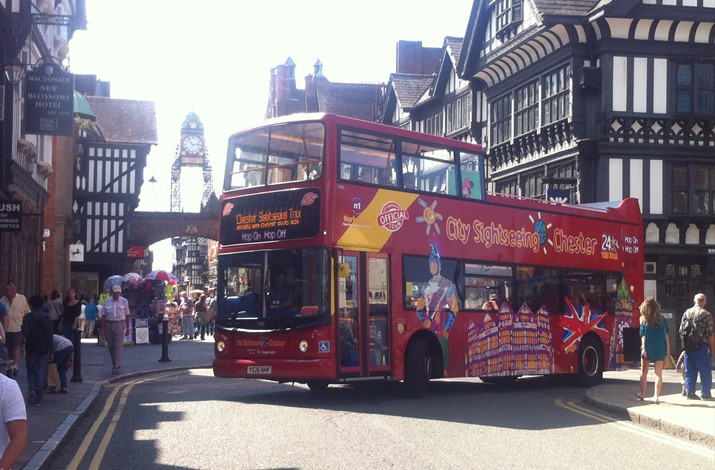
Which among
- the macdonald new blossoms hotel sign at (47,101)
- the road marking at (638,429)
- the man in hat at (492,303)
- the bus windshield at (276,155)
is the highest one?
the macdonald new blossoms hotel sign at (47,101)

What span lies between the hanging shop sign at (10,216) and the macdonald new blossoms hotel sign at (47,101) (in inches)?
125

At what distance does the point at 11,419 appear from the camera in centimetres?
530

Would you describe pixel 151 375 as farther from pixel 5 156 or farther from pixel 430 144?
pixel 430 144

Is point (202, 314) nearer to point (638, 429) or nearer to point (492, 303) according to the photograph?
point (492, 303)

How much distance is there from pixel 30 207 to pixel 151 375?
12.3 m

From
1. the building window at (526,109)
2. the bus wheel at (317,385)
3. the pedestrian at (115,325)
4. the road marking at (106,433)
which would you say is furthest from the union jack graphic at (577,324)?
the building window at (526,109)

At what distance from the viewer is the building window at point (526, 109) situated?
35.4 metres

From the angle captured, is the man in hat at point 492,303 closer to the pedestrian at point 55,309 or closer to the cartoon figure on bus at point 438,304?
the cartoon figure on bus at point 438,304

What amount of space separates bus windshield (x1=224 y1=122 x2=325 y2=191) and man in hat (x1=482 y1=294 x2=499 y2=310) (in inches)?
178

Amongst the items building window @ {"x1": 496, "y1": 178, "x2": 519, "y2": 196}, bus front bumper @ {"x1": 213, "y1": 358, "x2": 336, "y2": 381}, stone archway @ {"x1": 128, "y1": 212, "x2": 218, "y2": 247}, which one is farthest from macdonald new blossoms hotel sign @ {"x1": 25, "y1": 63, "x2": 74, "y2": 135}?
stone archway @ {"x1": 128, "y1": 212, "x2": 218, "y2": 247}

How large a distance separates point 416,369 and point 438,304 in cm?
126

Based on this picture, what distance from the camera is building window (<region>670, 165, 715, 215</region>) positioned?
3244cm

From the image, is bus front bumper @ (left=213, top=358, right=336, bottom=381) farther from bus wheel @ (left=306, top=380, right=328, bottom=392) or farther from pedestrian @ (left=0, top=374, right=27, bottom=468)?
pedestrian @ (left=0, top=374, right=27, bottom=468)

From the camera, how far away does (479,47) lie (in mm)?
39219
